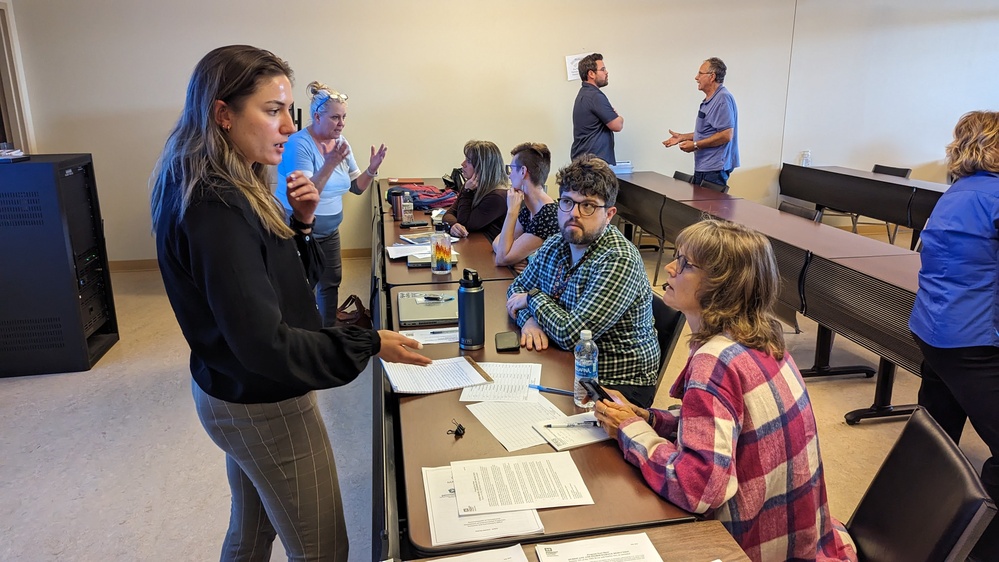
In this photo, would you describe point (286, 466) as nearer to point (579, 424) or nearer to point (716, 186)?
point (579, 424)

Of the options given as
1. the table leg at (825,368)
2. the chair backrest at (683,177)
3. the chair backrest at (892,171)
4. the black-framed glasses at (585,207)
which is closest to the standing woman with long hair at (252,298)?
the black-framed glasses at (585,207)

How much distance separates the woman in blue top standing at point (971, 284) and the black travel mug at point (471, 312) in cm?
147

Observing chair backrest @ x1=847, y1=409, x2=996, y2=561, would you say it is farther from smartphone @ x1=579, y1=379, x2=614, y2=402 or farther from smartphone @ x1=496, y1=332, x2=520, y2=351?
smartphone @ x1=496, y1=332, x2=520, y2=351

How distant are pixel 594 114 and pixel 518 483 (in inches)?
185

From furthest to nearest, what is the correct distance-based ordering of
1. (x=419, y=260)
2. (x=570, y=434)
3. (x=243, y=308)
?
(x=419, y=260) → (x=570, y=434) → (x=243, y=308)

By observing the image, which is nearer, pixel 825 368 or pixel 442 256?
pixel 442 256

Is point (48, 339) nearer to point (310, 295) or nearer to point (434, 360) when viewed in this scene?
point (434, 360)

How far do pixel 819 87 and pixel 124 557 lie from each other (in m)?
6.64

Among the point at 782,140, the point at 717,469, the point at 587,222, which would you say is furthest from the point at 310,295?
the point at 782,140

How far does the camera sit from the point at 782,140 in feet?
21.5

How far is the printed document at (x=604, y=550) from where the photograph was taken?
1112 mm

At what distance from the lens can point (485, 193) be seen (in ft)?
12.1

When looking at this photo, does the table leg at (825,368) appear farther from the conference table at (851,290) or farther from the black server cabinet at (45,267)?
the black server cabinet at (45,267)

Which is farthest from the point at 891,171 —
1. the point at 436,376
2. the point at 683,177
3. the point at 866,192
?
the point at 436,376
